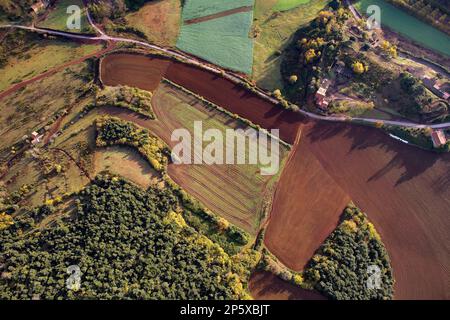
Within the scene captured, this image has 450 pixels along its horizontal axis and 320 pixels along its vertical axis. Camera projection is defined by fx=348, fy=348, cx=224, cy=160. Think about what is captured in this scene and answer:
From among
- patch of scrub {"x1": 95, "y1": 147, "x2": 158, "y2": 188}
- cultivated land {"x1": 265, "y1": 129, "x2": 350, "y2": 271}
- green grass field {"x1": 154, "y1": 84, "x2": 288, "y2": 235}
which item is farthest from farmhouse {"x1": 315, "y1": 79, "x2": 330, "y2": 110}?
patch of scrub {"x1": 95, "y1": 147, "x2": 158, "y2": 188}

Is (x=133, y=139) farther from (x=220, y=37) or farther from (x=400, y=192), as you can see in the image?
(x=400, y=192)

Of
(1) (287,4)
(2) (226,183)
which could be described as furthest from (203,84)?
(1) (287,4)

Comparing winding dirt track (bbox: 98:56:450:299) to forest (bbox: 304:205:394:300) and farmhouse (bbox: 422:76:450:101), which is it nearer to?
forest (bbox: 304:205:394:300)

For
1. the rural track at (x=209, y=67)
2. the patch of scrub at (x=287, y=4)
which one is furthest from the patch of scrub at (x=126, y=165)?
the patch of scrub at (x=287, y=4)

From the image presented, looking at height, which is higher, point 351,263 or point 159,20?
point 159,20

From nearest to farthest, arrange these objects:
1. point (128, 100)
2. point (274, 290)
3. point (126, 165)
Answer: point (274, 290)
point (126, 165)
point (128, 100)
